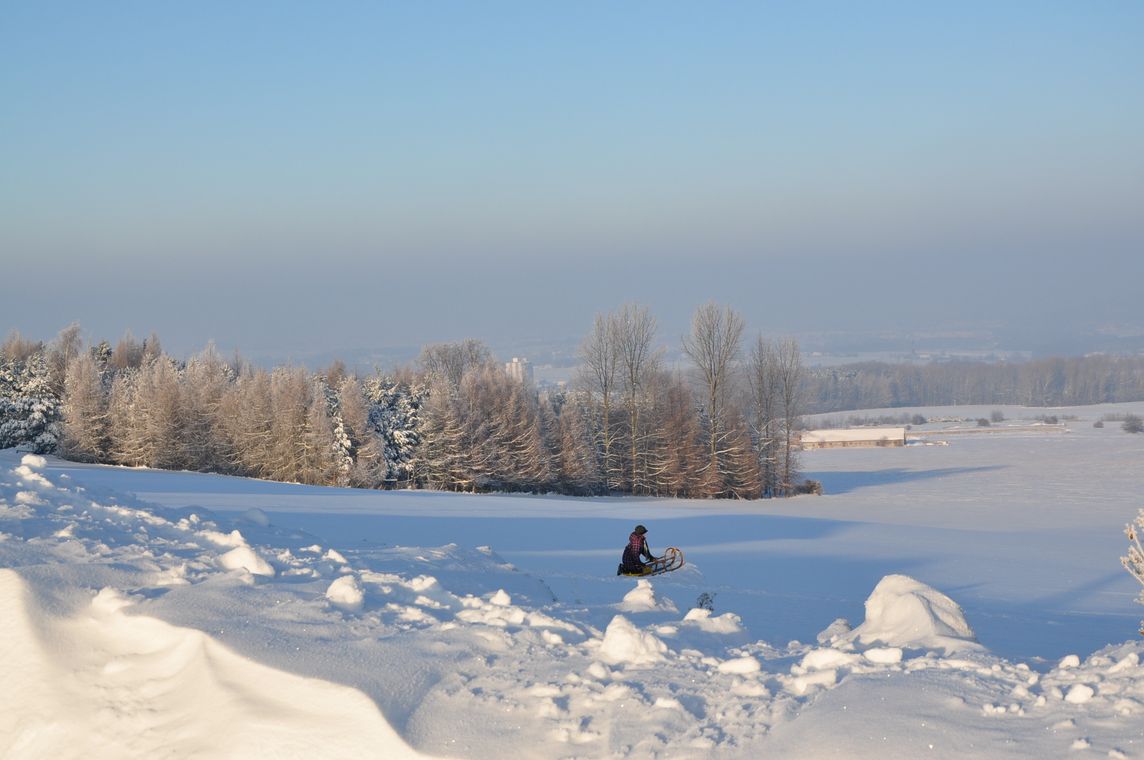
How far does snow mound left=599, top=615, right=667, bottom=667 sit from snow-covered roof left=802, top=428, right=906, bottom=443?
260ft

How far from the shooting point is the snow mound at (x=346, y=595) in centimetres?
689

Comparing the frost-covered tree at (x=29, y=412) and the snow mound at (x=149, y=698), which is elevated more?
the frost-covered tree at (x=29, y=412)

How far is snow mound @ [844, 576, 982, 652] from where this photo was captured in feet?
21.2

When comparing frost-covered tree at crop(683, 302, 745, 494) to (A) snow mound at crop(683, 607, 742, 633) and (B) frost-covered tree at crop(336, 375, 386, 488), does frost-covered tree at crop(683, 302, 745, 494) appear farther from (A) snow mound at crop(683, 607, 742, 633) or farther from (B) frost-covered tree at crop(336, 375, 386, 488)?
(A) snow mound at crop(683, 607, 742, 633)

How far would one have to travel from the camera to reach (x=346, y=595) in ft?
23.0

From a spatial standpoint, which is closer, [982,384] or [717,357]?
[717,357]

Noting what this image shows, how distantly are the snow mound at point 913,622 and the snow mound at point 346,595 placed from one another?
3657 millimetres

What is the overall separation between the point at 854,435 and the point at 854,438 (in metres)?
0.64

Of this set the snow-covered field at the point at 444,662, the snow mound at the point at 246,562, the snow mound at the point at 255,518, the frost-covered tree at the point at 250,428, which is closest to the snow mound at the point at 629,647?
the snow-covered field at the point at 444,662

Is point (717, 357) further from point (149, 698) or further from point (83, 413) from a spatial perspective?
point (149, 698)

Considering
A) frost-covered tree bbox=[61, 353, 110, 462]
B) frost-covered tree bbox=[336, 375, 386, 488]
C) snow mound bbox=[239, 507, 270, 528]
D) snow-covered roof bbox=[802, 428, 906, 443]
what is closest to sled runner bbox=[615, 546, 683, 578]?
snow mound bbox=[239, 507, 270, 528]

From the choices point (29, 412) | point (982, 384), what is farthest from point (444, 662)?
point (982, 384)

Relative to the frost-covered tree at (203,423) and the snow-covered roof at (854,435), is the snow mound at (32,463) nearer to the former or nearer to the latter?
the frost-covered tree at (203,423)

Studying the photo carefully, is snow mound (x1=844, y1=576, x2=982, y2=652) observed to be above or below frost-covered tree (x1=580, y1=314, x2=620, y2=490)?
below
